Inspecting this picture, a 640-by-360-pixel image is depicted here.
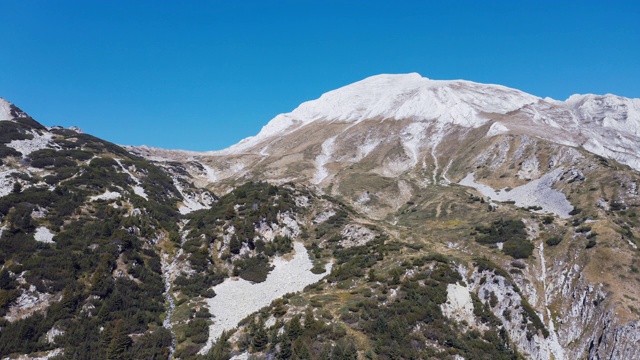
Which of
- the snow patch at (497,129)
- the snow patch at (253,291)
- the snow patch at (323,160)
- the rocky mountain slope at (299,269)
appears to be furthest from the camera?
the snow patch at (497,129)

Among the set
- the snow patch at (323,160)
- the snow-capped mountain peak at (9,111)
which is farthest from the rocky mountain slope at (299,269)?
the snow-capped mountain peak at (9,111)

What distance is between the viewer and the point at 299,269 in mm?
57125

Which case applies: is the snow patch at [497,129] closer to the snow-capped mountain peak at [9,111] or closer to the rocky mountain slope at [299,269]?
the rocky mountain slope at [299,269]

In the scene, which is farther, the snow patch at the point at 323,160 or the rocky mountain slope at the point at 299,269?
the snow patch at the point at 323,160

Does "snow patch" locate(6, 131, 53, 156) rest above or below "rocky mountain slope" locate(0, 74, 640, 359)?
above

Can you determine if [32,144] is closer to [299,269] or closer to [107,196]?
[107,196]

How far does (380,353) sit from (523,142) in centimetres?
12225

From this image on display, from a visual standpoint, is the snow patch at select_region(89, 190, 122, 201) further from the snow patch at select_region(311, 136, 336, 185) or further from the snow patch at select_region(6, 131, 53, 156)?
the snow patch at select_region(311, 136, 336, 185)

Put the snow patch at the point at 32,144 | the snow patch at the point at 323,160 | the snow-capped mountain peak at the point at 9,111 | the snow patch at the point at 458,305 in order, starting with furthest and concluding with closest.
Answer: the snow-capped mountain peak at the point at 9,111
the snow patch at the point at 323,160
the snow patch at the point at 32,144
the snow patch at the point at 458,305

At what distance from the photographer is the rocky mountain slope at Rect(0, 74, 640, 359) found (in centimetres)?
3591

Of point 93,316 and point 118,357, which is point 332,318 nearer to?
point 118,357

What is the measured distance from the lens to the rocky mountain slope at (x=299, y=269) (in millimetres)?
35906

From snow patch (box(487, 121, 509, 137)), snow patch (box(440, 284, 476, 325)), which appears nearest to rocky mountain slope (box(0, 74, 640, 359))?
snow patch (box(440, 284, 476, 325))

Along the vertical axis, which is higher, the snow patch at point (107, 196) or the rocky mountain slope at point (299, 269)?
the snow patch at point (107, 196)
